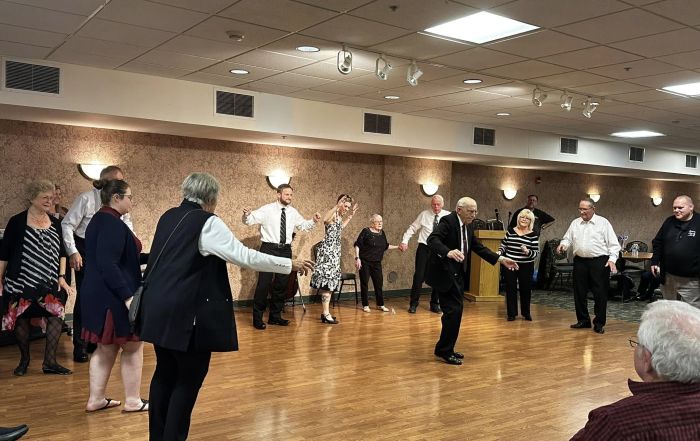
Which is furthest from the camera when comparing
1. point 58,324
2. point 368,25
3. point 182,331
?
point 58,324

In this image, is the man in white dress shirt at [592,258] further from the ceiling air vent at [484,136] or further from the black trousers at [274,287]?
the black trousers at [274,287]

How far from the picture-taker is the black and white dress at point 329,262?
7.82m

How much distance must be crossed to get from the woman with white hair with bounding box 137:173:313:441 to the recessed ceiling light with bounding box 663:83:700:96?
5382mm

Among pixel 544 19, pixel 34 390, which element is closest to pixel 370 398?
pixel 34 390

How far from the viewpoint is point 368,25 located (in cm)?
459

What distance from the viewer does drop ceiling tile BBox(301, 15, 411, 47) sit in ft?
14.8

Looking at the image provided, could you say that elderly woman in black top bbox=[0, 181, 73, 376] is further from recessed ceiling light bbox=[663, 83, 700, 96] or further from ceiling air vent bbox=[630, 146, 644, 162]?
ceiling air vent bbox=[630, 146, 644, 162]

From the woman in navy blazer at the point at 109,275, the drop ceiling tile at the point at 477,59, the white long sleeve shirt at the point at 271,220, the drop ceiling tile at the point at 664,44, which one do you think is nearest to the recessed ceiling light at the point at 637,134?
the drop ceiling tile at the point at 664,44

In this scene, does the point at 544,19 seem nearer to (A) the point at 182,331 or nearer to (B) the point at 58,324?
(A) the point at 182,331

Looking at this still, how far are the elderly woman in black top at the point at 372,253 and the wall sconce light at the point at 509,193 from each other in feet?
14.6

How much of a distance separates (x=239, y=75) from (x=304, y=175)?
303 centimetres

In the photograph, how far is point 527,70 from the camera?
6.00m

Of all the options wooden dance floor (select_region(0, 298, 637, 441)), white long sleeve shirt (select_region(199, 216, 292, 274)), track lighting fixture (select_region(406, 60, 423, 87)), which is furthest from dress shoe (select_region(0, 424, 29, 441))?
track lighting fixture (select_region(406, 60, 423, 87))

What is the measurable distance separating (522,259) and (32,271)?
5936 millimetres
